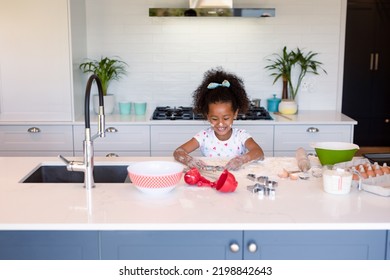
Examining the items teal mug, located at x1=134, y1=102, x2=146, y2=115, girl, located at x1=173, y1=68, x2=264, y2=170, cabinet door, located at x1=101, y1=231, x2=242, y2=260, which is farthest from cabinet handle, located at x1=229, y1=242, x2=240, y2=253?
teal mug, located at x1=134, y1=102, x2=146, y2=115

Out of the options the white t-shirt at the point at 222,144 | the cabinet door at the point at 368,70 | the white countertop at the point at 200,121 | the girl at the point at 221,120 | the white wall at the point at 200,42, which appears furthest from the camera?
the cabinet door at the point at 368,70

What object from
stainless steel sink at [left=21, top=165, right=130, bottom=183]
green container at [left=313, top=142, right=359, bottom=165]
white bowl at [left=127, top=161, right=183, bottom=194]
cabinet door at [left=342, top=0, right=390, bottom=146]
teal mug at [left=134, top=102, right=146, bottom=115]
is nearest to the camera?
white bowl at [left=127, top=161, right=183, bottom=194]

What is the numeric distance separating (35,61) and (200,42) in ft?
4.72

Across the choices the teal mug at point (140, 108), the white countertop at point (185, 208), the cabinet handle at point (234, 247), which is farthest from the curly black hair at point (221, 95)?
the teal mug at point (140, 108)

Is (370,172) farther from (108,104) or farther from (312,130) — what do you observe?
(108,104)

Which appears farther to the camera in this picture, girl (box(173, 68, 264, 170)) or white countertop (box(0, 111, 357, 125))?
white countertop (box(0, 111, 357, 125))

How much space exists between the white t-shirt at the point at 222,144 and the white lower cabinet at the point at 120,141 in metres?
1.08

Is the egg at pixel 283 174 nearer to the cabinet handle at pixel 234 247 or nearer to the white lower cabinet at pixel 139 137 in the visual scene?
the cabinet handle at pixel 234 247

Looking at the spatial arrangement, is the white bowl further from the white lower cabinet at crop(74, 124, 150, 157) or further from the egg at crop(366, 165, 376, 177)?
the white lower cabinet at crop(74, 124, 150, 157)

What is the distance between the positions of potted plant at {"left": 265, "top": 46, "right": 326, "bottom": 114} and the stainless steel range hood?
0.48 m

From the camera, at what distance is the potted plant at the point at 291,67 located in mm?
4359

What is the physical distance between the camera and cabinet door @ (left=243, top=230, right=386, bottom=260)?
1717mm

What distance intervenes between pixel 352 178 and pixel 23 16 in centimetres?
278
